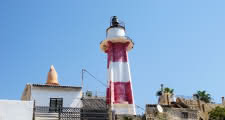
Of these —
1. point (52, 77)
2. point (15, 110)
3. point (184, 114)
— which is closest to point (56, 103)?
point (15, 110)

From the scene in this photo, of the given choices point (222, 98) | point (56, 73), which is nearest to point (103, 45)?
point (56, 73)

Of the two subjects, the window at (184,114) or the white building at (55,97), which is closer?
the white building at (55,97)

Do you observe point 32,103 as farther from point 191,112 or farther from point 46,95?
point 191,112

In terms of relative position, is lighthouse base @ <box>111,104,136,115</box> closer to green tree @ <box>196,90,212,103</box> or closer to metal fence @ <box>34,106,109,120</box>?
metal fence @ <box>34,106,109,120</box>

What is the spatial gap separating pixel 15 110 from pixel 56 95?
14.5ft

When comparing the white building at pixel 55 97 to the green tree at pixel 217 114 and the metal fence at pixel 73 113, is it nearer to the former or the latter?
the metal fence at pixel 73 113

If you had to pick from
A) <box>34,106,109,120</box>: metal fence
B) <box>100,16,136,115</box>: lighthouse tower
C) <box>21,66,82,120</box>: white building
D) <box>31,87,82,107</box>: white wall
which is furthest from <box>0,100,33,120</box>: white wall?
<box>100,16,136,115</box>: lighthouse tower

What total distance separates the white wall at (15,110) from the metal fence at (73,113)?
101cm

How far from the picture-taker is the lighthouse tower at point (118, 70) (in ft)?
106

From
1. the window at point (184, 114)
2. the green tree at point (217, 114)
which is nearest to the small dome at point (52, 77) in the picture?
the window at point (184, 114)

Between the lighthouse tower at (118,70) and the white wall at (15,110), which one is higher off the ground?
the lighthouse tower at (118,70)

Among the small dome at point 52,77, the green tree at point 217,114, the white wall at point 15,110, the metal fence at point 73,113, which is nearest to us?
the white wall at point 15,110

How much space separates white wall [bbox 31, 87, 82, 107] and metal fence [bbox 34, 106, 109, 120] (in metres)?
1.22

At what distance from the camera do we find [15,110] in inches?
853
